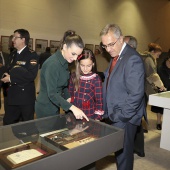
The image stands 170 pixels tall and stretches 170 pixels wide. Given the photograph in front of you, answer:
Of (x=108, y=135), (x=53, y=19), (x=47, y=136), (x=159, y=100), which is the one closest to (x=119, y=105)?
(x=108, y=135)

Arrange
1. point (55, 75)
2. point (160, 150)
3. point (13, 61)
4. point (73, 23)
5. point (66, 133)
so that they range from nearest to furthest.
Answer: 1. point (66, 133)
2. point (55, 75)
3. point (13, 61)
4. point (160, 150)
5. point (73, 23)

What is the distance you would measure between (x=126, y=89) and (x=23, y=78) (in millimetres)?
1645

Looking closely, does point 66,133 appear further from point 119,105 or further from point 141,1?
point 141,1

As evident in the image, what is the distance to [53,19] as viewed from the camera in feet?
24.4

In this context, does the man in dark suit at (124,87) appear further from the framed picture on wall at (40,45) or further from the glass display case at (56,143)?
the framed picture on wall at (40,45)

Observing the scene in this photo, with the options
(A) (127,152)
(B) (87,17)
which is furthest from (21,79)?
(B) (87,17)

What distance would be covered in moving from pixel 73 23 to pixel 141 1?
4.62 meters

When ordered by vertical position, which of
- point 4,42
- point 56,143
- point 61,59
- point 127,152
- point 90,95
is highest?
point 4,42

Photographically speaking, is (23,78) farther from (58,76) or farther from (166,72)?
(166,72)

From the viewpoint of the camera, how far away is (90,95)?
8.04 feet

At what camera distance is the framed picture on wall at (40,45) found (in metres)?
7.02

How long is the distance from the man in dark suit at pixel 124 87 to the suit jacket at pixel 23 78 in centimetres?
139

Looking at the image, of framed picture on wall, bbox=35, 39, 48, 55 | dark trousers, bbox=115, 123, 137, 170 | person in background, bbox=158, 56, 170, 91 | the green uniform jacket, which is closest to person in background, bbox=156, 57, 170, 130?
person in background, bbox=158, 56, 170, 91

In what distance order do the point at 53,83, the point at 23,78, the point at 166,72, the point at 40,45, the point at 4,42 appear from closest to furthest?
the point at 53,83 < the point at 23,78 < the point at 166,72 < the point at 4,42 < the point at 40,45
